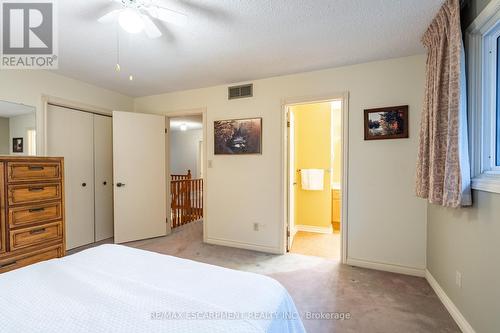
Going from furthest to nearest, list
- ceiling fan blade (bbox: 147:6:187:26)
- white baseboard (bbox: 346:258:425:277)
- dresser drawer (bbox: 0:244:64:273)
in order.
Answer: white baseboard (bbox: 346:258:425:277)
dresser drawer (bbox: 0:244:64:273)
ceiling fan blade (bbox: 147:6:187:26)

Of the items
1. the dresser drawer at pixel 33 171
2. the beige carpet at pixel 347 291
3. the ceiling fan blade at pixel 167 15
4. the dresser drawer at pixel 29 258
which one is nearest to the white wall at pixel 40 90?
→ the dresser drawer at pixel 33 171

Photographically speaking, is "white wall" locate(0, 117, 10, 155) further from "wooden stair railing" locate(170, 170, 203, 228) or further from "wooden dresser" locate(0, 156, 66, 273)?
"wooden stair railing" locate(170, 170, 203, 228)

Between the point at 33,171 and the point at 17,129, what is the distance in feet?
2.57

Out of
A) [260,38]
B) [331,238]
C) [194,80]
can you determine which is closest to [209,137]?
[194,80]

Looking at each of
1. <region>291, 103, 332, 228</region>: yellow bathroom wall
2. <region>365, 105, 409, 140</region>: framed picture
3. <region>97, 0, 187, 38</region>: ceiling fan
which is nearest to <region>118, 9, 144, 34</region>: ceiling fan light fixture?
<region>97, 0, 187, 38</region>: ceiling fan

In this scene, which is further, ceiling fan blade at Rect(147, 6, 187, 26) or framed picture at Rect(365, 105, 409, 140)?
framed picture at Rect(365, 105, 409, 140)

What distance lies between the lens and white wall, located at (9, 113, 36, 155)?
2521 millimetres

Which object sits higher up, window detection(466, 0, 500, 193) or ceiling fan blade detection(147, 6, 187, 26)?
ceiling fan blade detection(147, 6, 187, 26)

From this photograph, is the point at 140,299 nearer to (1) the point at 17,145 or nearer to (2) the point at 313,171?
(1) the point at 17,145

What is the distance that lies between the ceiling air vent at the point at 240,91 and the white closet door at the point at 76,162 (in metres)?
2.08

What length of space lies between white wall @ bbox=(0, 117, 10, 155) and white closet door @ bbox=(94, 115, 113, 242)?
1.01 m

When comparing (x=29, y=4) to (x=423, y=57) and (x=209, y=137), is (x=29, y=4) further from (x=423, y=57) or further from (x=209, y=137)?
(x=423, y=57)

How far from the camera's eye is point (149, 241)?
3480 millimetres

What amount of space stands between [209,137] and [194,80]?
31.6 inches
